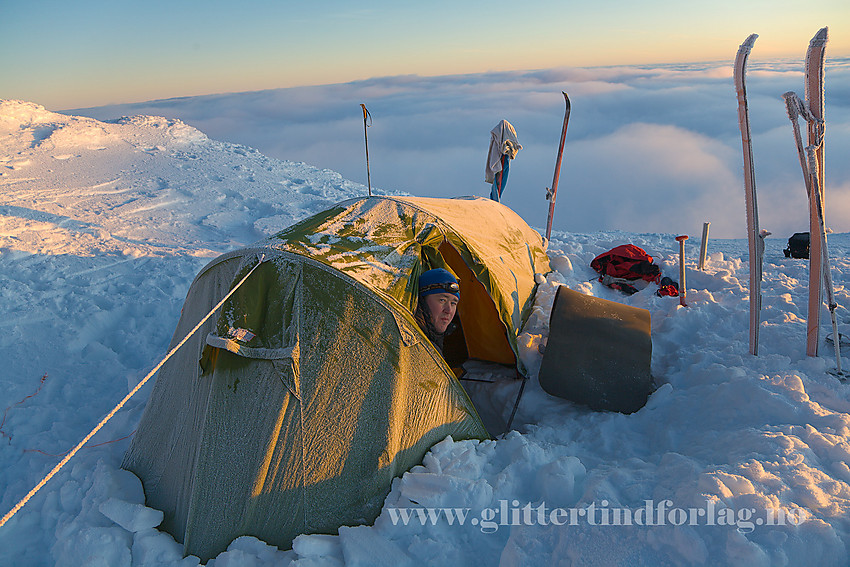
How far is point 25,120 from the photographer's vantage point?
1353 cm

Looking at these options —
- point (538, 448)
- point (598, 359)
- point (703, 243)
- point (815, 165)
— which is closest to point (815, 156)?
point (815, 165)

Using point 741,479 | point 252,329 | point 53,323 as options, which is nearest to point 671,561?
point 741,479

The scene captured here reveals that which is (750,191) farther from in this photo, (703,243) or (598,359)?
(703,243)

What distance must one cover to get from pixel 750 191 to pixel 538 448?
258cm

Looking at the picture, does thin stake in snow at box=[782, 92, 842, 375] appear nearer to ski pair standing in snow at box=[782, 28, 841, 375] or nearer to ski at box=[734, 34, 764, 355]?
ski pair standing in snow at box=[782, 28, 841, 375]

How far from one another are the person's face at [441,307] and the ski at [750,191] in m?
2.18

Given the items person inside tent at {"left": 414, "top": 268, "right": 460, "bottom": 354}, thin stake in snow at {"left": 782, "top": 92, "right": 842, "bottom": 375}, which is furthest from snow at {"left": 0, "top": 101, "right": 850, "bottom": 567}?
person inside tent at {"left": 414, "top": 268, "right": 460, "bottom": 354}

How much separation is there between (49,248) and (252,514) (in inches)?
265

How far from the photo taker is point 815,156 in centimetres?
361

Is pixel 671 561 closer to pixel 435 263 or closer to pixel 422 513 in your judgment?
pixel 422 513

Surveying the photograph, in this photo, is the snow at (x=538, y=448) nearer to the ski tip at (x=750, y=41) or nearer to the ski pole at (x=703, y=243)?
the ski pole at (x=703, y=243)

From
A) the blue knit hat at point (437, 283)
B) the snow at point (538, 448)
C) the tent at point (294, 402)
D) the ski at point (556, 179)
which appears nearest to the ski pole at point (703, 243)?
the snow at point (538, 448)

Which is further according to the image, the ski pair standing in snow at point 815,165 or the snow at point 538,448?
the ski pair standing in snow at point 815,165

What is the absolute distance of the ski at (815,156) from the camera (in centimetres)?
351
